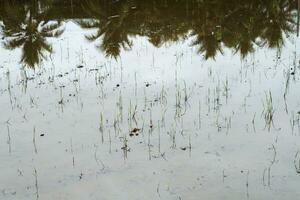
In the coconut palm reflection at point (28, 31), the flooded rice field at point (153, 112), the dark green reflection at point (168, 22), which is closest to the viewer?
the flooded rice field at point (153, 112)

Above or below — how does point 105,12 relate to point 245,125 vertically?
above

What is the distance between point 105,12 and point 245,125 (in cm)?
1478

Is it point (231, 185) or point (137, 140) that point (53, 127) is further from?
point (231, 185)

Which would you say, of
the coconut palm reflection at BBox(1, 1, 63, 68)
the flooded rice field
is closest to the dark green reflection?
the coconut palm reflection at BBox(1, 1, 63, 68)

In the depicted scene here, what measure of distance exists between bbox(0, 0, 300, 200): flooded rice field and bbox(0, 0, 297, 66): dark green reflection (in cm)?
12

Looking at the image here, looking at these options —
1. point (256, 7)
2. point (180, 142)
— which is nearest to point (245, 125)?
point (180, 142)

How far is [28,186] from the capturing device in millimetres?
5848

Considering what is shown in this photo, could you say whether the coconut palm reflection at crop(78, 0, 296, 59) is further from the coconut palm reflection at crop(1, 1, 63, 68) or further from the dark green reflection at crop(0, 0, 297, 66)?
the coconut palm reflection at crop(1, 1, 63, 68)

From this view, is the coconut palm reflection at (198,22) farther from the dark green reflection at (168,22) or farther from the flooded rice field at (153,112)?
the flooded rice field at (153,112)

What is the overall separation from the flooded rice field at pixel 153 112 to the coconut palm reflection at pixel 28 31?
12 cm

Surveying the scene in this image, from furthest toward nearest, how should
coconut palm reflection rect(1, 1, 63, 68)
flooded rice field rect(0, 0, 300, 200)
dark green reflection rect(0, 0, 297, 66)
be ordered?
dark green reflection rect(0, 0, 297, 66) < coconut palm reflection rect(1, 1, 63, 68) < flooded rice field rect(0, 0, 300, 200)

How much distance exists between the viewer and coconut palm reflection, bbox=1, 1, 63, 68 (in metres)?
14.2

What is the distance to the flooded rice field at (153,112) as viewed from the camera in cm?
582

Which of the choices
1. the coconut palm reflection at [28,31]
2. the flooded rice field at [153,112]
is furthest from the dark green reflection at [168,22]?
the flooded rice field at [153,112]
